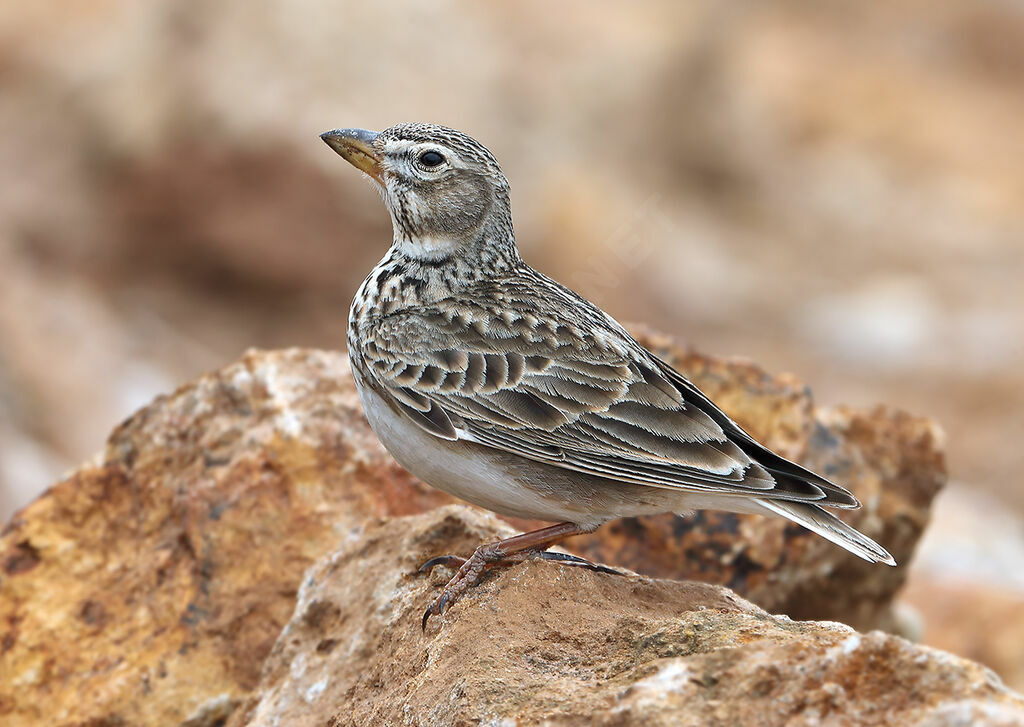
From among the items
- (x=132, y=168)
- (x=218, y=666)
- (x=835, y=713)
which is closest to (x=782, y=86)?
(x=132, y=168)

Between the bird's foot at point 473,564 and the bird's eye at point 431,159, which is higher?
the bird's eye at point 431,159

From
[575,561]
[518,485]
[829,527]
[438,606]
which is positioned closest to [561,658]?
[438,606]

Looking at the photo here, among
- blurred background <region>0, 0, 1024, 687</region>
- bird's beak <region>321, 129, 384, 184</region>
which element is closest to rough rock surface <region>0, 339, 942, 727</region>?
bird's beak <region>321, 129, 384, 184</region>

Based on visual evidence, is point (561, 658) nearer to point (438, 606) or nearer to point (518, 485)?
point (438, 606)

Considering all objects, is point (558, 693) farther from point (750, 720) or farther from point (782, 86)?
point (782, 86)

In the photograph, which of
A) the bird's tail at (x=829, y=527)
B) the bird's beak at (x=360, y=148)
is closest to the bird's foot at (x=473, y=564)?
the bird's tail at (x=829, y=527)

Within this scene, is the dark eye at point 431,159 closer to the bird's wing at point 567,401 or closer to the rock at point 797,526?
the bird's wing at point 567,401
